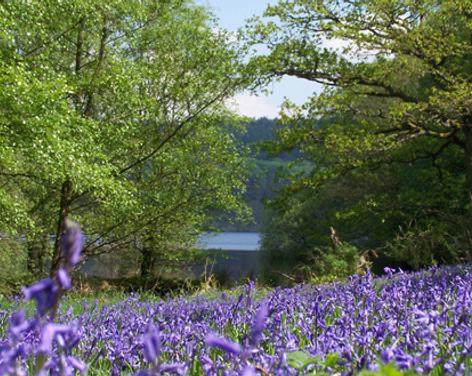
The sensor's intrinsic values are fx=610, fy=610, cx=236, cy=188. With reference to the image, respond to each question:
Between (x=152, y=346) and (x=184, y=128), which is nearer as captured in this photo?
(x=152, y=346)

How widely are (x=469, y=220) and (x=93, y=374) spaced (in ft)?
50.9

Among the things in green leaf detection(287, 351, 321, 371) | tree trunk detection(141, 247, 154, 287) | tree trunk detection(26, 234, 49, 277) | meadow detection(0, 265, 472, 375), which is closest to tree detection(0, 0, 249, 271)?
tree trunk detection(26, 234, 49, 277)

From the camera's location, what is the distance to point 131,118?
1994cm

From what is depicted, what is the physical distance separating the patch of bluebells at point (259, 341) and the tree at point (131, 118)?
954 cm

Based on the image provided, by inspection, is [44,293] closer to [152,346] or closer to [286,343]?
[152,346]

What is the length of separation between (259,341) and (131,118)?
17.5 meters

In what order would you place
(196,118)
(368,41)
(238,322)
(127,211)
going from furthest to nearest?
(196,118), (127,211), (368,41), (238,322)

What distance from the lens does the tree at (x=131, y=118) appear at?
15984 millimetres

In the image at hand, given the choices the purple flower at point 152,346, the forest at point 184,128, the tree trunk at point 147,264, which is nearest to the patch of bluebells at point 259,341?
the purple flower at point 152,346

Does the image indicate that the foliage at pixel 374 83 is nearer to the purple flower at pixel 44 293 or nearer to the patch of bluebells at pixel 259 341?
the patch of bluebells at pixel 259 341

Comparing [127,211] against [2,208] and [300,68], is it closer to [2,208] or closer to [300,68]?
[2,208]

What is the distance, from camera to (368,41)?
1823 centimetres

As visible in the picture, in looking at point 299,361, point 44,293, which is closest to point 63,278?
point 44,293

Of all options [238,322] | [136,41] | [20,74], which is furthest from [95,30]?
[238,322]
